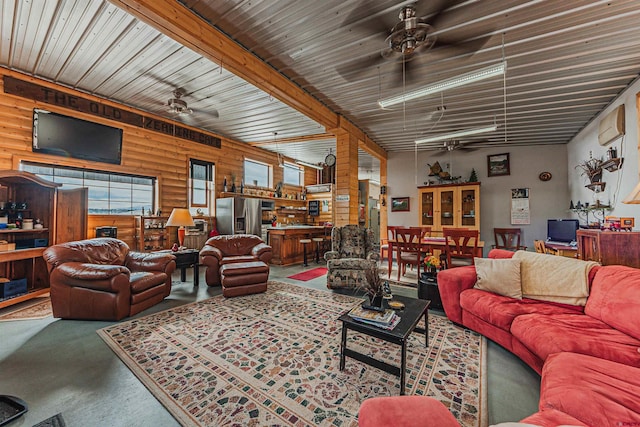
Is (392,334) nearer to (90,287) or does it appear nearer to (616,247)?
(616,247)

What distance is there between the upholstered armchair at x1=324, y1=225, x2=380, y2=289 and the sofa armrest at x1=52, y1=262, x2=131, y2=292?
9.25 feet

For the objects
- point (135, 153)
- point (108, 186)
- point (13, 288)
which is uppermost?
point (135, 153)

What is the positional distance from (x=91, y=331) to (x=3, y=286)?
1.92 m

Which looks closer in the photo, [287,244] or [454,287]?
[454,287]

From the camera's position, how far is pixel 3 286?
3273mm

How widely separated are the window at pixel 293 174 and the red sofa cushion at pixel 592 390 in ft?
25.2

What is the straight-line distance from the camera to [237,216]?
599 cm

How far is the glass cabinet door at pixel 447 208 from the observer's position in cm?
655

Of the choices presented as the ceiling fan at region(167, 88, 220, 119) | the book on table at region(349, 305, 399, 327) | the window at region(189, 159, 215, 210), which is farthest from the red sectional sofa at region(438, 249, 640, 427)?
the window at region(189, 159, 215, 210)

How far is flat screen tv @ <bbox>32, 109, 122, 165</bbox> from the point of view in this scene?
3.83m

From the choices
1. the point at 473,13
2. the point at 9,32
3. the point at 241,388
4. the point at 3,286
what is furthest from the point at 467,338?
the point at 9,32

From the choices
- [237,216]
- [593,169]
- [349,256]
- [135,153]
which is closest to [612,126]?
[593,169]

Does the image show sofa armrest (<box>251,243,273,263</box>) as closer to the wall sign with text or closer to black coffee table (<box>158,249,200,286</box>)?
black coffee table (<box>158,249,200,286</box>)

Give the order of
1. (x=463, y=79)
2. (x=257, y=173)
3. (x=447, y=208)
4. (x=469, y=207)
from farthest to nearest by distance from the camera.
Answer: (x=257, y=173) → (x=447, y=208) → (x=469, y=207) → (x=463, y=79)
